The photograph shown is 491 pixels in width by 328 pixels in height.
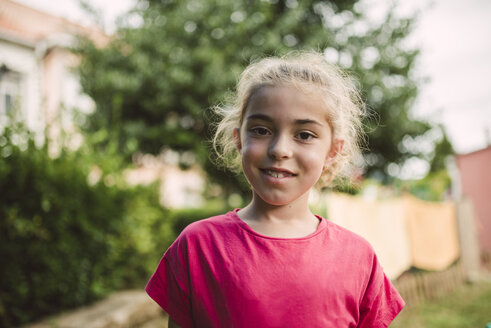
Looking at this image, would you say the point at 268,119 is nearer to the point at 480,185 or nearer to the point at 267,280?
the point at 267,280

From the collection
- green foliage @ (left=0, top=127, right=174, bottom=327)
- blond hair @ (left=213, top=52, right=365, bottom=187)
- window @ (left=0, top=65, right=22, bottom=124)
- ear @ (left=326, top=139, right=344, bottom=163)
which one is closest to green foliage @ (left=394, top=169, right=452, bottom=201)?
green foliage @ (left=0, top=127, right=174, bottom=327)

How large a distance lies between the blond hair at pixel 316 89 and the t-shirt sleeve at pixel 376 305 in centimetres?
46

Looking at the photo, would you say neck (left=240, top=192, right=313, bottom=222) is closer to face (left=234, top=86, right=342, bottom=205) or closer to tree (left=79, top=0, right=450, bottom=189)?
face (left=234, top=86, right=342, bottom=205)

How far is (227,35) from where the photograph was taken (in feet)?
25.3

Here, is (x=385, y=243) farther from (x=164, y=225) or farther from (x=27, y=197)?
(x=27, y=197)

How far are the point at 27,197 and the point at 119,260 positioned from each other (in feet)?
4.66

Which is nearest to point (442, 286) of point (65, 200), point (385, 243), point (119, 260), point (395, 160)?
point (385, 243)

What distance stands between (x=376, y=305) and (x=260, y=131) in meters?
0.71

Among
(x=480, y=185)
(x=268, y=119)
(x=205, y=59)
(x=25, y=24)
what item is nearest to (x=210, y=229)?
(x=268, y=119)

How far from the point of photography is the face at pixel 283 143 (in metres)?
1.25

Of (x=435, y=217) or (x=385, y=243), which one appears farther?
(x=435, y=217)

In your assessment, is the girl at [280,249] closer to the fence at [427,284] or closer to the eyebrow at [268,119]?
the eyebrow at [268,119]

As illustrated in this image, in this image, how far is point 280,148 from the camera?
1.22 metres

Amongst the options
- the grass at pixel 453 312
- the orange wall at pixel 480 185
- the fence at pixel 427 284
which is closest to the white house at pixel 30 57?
the fence at pixel 427 284
